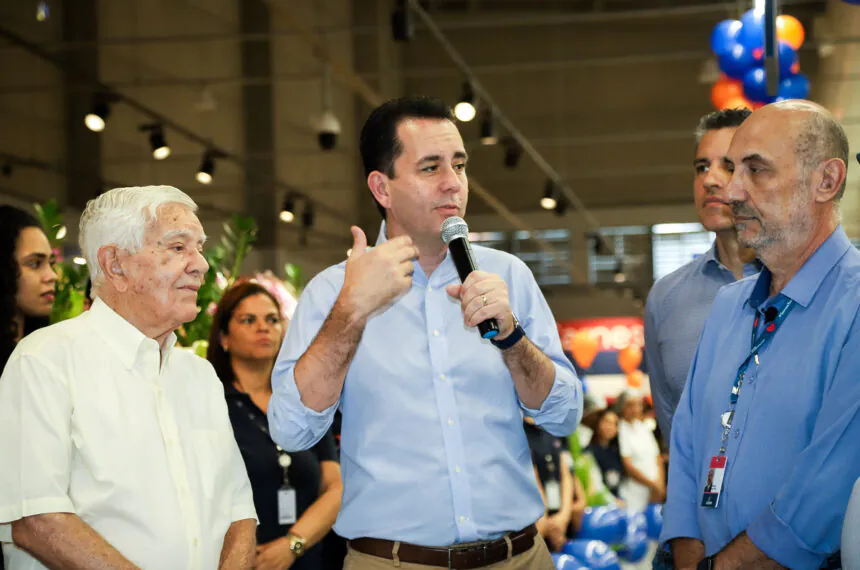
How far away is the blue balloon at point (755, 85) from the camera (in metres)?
5.79

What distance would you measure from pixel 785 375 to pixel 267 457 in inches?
85.8

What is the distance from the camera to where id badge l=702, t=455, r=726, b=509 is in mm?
2145

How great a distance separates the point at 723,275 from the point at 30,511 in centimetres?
208

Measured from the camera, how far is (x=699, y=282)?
3.13 metres

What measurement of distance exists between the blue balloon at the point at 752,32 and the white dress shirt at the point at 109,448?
452cm

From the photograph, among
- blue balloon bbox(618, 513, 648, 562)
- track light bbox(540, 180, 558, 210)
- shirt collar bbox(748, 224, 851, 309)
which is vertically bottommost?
blue balloon bbox(618, 513, 648, 562)

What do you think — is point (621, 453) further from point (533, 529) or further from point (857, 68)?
point (857, 68)

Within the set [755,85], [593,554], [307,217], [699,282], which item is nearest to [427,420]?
[699,282]

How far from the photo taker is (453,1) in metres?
18.3

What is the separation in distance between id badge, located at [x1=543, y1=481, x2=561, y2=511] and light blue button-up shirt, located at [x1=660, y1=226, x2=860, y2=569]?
422cm

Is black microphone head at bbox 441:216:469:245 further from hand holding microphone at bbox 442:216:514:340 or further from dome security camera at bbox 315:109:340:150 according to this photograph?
dome security camera at bbox 315:109:340:150

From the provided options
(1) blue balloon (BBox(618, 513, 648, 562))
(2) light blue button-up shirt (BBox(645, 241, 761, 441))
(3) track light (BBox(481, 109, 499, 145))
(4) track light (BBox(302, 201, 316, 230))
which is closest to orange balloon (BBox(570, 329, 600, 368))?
(4) track light (BBox(302, 201, 316, 230))

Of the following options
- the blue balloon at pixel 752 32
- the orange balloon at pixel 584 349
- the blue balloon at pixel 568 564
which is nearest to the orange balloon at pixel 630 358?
the orange balloon at pixel 584 349

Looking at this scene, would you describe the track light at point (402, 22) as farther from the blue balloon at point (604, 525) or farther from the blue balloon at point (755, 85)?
the blue balloon at point (604, 525)
